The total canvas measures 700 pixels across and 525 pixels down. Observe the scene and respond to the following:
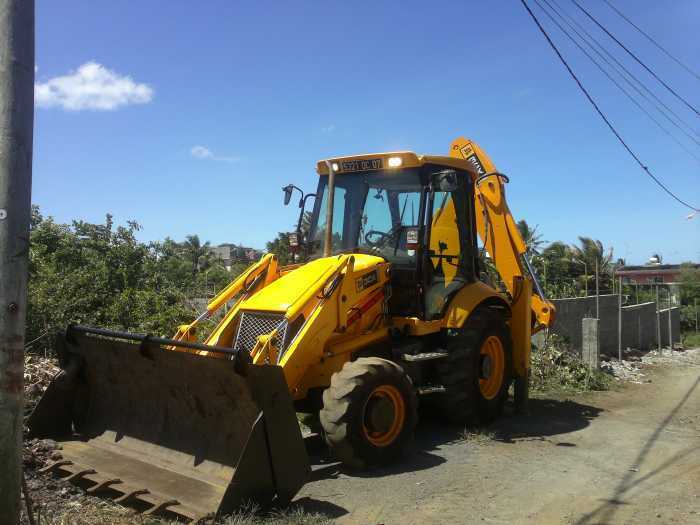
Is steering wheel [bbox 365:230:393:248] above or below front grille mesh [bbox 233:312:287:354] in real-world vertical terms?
above

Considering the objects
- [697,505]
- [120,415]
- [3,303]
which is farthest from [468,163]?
[3,303]

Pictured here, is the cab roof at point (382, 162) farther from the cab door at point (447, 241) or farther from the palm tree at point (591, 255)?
the palm tree at point (591, 255)

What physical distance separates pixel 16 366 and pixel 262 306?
2.98 metres

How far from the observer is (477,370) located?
7270 mm

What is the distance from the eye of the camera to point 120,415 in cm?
559

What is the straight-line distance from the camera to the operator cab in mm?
6895

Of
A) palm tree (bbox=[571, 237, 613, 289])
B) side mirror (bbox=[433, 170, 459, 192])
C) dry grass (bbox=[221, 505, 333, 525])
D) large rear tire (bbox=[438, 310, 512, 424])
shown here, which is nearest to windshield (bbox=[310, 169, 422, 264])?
side mirror (bbox=[433, 170, 459, 192])

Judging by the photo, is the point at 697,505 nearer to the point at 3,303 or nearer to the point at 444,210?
the point at 444,210

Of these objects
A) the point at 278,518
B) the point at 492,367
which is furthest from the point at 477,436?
the point at 278,518

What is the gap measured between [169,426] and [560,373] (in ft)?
26.4

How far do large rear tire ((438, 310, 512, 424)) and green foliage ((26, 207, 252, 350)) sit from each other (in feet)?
16.8

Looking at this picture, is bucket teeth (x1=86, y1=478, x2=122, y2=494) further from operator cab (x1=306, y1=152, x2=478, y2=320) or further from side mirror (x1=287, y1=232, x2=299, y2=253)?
side mirror (x1=287, y1=232, x2=299, y2=253)

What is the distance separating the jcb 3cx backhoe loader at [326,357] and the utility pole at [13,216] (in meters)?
1.15

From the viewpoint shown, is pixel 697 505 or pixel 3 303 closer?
pixel 3 303
